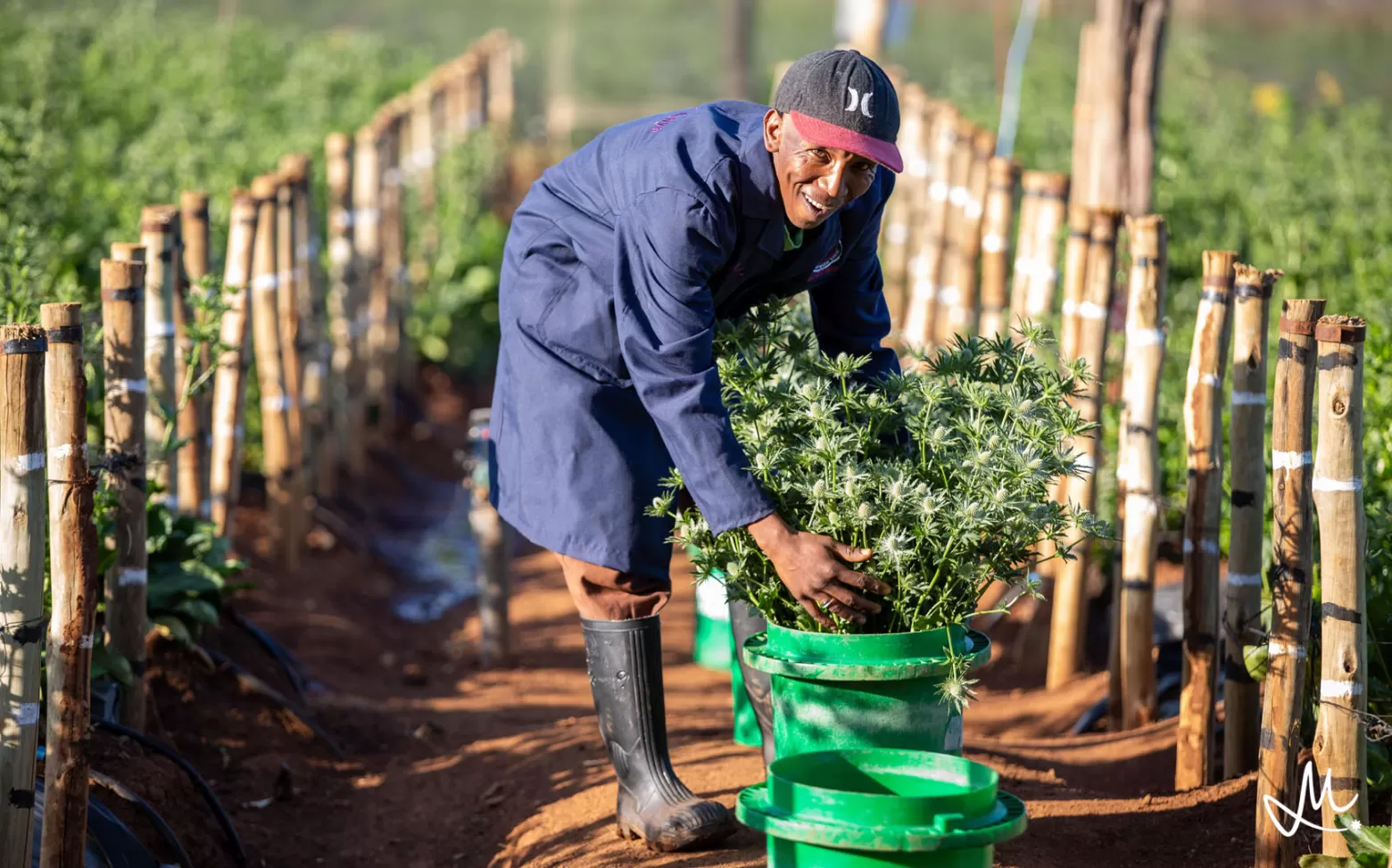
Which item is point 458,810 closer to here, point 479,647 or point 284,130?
point 479,647

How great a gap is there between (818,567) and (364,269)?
5613mm

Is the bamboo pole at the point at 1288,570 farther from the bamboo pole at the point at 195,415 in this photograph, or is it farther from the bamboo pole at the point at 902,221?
the bamboo pole at the point at 902,221

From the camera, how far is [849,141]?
2605mm

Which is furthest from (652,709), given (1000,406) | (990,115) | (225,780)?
(990,115)

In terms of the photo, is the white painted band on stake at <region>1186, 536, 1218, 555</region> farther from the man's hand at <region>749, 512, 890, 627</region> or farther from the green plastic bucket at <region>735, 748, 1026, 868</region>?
the green plastic bucket at <region>735, 748, 1026, 868</region>

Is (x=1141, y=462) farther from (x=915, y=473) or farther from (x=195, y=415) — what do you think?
(x=195, y=415)

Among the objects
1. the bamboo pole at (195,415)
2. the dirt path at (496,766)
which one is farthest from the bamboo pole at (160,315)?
the dirt path at (496,766)

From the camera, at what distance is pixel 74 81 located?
27.7 feet

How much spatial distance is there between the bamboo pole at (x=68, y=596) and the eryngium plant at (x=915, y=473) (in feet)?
3.35

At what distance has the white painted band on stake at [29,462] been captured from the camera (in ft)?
8.43

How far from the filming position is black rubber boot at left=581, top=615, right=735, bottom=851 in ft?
9.95

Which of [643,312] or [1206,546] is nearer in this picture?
[643,312]

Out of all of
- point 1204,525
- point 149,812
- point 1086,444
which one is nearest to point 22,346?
point 149,812

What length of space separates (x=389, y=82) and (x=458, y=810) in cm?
1078
